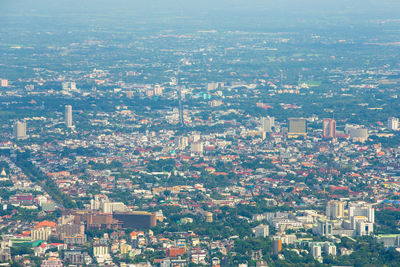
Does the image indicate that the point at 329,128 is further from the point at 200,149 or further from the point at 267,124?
the point at 200,149

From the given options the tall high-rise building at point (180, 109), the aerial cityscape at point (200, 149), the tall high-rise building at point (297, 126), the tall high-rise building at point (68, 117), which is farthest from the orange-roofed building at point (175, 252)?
the tall high-rise building at point (68, 117)

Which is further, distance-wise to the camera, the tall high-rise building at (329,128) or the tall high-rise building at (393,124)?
the tall high-rise building at (393,124)

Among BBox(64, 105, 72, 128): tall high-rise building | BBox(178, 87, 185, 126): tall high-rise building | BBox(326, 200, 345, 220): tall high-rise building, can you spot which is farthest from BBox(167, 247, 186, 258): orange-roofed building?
BBox(64, 105, 72, 128): tall high-rise building

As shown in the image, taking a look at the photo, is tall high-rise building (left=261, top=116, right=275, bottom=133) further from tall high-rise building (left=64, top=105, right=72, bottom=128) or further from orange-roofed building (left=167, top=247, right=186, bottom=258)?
orange-roofed building (left=167, top=247, right=186, bottom=258)

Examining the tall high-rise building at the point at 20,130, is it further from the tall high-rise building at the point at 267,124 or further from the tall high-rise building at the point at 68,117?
the tall high-rise building at the point at 267,124

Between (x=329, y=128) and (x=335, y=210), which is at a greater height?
(x=335, y=210)

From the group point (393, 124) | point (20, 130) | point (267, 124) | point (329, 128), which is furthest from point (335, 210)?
point (393, 124)
